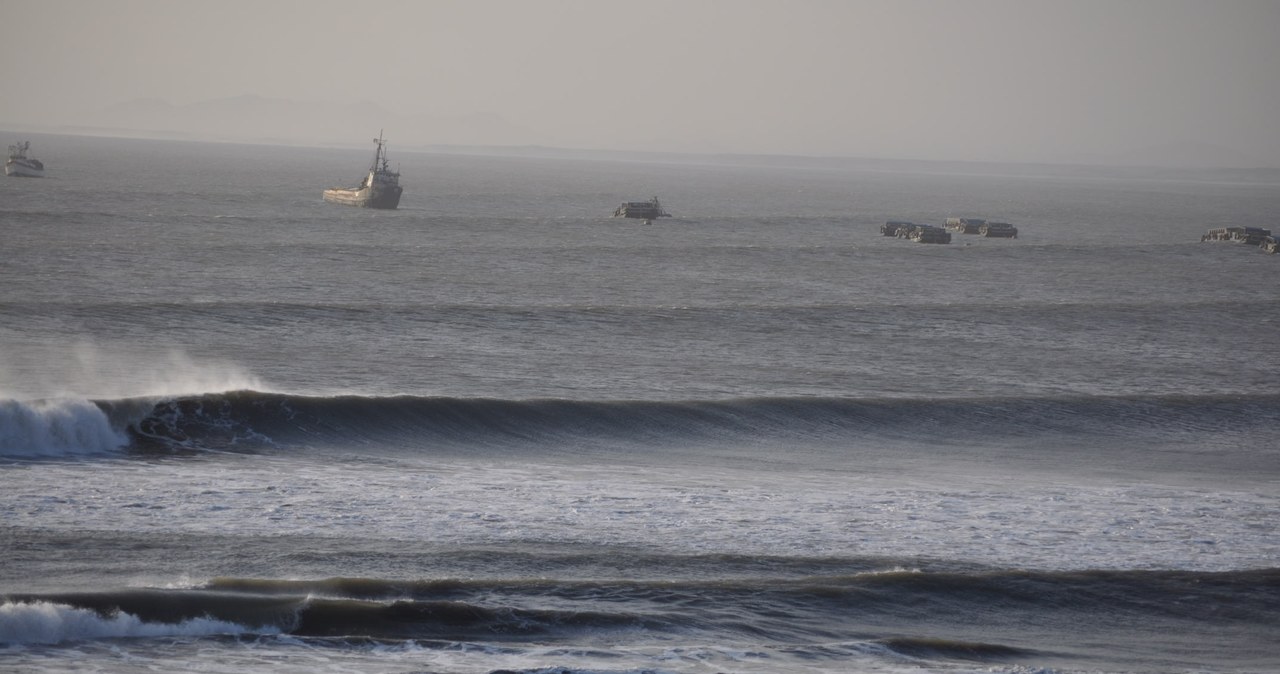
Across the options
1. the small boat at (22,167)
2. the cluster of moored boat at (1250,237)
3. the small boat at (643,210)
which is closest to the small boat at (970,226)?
the cluster of moored boat at (1250,237)

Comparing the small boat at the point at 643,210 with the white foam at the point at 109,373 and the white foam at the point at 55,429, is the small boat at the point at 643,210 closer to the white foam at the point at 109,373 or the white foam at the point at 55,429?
the white foam at the point at 109,373

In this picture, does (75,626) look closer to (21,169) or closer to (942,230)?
(942,230)

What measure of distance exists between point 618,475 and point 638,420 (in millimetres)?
4684

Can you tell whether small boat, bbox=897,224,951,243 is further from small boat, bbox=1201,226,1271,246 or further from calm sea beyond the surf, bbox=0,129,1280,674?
calm sea beyond the surf, bbox=0,129,1280,674

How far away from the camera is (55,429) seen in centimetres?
2491

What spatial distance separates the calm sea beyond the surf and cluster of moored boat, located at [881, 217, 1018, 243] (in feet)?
103

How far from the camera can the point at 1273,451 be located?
2914 centimetres

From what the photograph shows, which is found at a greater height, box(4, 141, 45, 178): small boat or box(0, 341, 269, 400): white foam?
box(4, 141, 45, 178): small boat

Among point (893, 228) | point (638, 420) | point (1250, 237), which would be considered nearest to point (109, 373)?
point (638, 420)

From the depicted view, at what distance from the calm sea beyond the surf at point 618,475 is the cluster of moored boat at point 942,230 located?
31331mm

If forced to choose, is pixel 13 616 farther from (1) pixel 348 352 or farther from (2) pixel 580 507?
(1) pixel 348 352

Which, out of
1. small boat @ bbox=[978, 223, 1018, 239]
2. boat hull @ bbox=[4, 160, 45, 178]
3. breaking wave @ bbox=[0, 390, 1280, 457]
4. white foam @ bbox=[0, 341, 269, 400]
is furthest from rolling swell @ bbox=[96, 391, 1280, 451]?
boat hull @ bbox=[4, 160, 45, 178]

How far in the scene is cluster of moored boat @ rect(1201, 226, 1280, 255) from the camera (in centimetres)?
9481

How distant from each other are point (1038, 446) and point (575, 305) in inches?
916
